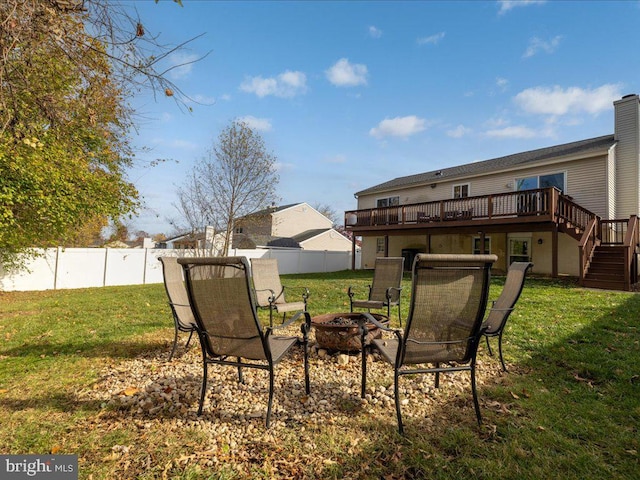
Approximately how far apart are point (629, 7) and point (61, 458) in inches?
465

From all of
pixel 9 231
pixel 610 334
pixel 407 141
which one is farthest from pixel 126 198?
pixel 407 141

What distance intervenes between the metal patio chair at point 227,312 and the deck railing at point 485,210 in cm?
1183

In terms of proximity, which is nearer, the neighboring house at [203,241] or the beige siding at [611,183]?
the beige siding at [611,183]

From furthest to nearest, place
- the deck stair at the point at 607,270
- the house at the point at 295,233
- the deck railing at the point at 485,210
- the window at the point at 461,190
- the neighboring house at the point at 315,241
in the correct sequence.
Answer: the neighboring house at the point at 315,241 → the house at the point at 295,233 → the window at the point at 461,190 → the deck railing at the point at 485,210 → the deck stair at the point at 607,270

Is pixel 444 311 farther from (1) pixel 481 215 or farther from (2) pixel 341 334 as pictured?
(1) pixel 481 215

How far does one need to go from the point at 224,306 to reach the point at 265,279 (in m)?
3.41

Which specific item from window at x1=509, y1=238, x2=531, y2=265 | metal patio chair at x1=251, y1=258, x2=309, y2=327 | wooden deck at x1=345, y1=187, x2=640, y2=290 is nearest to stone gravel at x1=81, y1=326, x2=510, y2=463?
metal patio chair at x1=251, y1=258, x2=309, y2=327

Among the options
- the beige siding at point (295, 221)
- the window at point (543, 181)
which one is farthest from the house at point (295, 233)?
the window at point (543, 181)

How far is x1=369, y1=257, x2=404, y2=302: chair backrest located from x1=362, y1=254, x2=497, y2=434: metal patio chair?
3.18m

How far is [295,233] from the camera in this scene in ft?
100

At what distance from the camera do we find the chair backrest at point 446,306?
2182mm

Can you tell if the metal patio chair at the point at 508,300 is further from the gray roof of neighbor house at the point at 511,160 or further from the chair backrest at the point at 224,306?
the gray roof of neighbor house at the point at 511,160

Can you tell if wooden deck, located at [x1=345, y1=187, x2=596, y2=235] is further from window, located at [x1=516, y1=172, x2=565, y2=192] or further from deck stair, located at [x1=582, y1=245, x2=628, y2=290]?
window, located at [x1=516, y1=172, x2=565, y2=192]

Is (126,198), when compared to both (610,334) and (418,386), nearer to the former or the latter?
(418,386)
